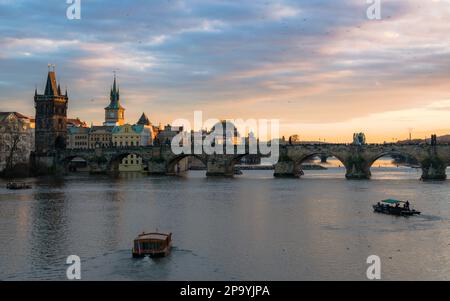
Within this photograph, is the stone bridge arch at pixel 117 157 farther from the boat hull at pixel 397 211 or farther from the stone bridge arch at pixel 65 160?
the boat hull at pixel 397 211

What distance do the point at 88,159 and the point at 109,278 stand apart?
133717 mm

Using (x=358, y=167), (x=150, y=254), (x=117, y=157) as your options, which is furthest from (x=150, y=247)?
(x=117, y=157)

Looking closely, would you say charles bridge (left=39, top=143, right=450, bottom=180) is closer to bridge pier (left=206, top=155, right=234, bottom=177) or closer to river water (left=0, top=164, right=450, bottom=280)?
bridge pier (left=206, top=155, right=234, bottom=177)

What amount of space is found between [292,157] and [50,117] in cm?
8615

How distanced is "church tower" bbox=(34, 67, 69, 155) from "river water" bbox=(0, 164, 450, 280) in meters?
101

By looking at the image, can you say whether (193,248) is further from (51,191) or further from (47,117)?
(47,117)

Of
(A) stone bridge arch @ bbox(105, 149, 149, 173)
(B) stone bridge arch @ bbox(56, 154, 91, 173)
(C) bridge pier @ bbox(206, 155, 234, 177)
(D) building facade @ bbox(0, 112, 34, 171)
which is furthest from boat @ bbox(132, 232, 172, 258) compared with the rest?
(B) stone bridge arch @ bbox(56, 154, 91, 173)

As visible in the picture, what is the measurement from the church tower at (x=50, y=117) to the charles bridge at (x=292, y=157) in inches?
781

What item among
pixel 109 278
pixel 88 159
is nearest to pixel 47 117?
pixel 88 159

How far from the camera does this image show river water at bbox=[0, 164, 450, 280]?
41375mm

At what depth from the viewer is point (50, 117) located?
193 metres

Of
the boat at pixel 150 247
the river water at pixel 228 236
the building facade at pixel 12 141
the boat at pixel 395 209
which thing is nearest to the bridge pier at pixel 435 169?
the river water at pixel 228 236
